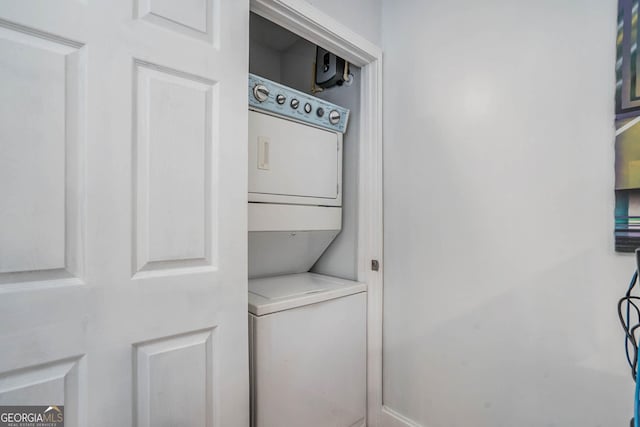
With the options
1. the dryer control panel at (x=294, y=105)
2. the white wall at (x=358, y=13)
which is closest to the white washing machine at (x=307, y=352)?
the dryer control panel at (x=294, y=105)

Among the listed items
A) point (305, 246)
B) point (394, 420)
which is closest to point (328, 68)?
point (305, 246)

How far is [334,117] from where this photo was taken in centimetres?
178

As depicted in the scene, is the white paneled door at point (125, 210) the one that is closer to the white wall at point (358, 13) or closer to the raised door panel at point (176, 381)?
the raised door panel at point (176, 381)

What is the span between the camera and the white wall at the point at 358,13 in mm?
1499

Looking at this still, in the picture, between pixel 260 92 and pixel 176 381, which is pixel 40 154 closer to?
pixel 176 381

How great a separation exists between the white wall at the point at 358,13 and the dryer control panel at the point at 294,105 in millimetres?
392

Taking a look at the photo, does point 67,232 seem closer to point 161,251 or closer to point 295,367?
point 161,251

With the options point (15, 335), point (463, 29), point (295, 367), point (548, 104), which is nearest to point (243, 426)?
point (295, 367)

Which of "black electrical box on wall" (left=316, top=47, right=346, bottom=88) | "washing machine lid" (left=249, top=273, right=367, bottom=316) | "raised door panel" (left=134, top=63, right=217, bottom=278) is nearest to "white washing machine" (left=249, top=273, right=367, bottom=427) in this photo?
"washing machine lid" (left=249, top=273, right=367, bottom=316)

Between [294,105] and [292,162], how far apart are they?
0.93ft

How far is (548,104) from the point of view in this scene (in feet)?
3.99

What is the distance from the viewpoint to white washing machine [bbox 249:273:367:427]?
4.20 ft

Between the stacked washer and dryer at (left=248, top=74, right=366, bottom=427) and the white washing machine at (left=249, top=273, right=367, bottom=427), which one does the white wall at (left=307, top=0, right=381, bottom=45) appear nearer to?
the stacked washer and dryer at (left=248, top=74, right=366, bottom=427)

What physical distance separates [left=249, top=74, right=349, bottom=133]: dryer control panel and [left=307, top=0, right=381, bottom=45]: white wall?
0.39 m
